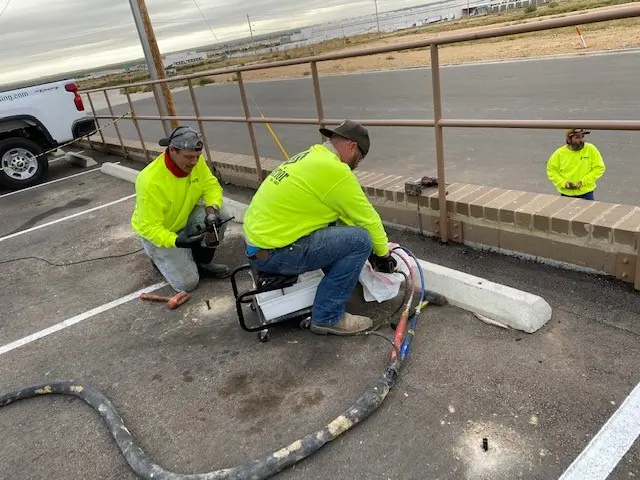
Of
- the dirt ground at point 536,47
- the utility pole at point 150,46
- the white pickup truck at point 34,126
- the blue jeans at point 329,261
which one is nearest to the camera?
the blue jeans at point 329,261

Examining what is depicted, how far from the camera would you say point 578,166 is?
4.55 metres

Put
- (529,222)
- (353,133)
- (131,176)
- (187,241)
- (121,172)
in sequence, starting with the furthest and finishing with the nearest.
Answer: (121,172), (131,176), (187,241), (529,222), (353,133)

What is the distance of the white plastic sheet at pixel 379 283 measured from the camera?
350 centimetres

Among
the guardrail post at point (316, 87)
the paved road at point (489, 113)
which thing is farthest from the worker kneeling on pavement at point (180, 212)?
the paved road at point (489, 113)

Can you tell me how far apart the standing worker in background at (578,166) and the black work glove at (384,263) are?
7.30 ft

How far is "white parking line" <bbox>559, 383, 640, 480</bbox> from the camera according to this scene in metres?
2.13

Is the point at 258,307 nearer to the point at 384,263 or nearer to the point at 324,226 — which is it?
the point at 324,226

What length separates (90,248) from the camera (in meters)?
5.79

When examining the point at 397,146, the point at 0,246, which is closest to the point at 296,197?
the point at 0,246

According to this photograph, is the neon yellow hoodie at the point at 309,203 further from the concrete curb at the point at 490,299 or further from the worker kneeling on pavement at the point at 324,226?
the concrete curb at the point at 490,299

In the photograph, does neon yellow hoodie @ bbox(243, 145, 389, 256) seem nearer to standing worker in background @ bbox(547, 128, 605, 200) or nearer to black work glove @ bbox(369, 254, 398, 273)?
black work glove @ bbox(369, 254, 398, 273)

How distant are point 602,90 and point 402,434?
10.5 m

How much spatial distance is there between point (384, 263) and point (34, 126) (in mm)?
8359

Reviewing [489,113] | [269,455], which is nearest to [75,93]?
[489,113]
